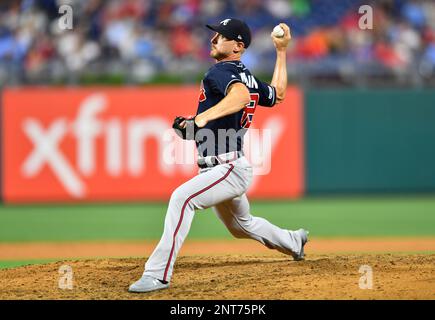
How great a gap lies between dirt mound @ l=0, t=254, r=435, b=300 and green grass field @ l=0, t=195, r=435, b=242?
331 centimetres

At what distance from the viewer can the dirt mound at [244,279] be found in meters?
5.00

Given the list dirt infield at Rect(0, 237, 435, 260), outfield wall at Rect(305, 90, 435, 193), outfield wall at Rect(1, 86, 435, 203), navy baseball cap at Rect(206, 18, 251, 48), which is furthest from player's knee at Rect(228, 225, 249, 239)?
outfield wall at Rect(305, 90, 435, 193)

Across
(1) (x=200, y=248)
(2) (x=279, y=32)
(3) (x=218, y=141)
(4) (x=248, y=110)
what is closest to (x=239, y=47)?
(4) (x=248, y=110)

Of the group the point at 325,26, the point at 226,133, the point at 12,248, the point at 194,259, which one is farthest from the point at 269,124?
the point at 226,133

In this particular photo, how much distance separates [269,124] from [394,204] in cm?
254

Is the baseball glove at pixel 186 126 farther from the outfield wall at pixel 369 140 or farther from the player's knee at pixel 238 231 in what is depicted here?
the outfield wall at pixel 369 140

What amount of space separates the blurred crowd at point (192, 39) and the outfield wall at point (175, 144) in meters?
0.38

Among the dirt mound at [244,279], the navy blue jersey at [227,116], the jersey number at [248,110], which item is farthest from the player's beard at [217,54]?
the dirt mound at [244,279]

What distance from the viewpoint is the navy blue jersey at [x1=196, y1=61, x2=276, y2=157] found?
5.15 meters

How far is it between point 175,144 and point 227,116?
7.29m

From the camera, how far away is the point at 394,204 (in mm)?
13023

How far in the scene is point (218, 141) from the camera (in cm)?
532

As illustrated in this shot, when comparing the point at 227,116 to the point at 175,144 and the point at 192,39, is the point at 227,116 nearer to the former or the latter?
the point at 175,144

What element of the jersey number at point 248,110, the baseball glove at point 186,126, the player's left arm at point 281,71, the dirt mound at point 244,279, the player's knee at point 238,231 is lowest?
the dirt mound at point 244,279
